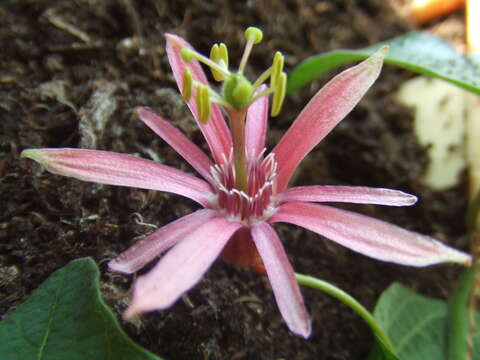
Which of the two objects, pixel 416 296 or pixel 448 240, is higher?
pixel 448 240

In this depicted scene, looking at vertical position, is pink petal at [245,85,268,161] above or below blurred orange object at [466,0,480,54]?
below

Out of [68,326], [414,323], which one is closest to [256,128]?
[68,326]

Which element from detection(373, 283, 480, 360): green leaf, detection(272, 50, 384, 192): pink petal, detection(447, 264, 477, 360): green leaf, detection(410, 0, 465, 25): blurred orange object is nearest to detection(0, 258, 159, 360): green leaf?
detection(272, 50, 384, 192): pink petal

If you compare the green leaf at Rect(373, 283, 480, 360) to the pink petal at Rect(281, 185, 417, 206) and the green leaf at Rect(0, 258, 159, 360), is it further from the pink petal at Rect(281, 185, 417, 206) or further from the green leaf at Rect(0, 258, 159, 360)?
the green leaf at Rect(0, 258, 159, 360)

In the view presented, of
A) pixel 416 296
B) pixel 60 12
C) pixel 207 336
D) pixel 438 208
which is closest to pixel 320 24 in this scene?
pixel 438 208

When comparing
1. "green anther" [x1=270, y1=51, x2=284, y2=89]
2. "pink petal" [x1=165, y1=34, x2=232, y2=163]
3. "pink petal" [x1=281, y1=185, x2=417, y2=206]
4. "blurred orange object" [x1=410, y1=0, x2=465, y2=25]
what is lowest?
"pink petal" [x1=281, y1=185, x2=417, y2=206]

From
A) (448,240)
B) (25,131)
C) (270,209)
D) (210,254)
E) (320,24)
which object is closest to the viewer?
(210,254)

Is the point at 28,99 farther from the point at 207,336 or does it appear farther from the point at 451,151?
the point at 451,151
